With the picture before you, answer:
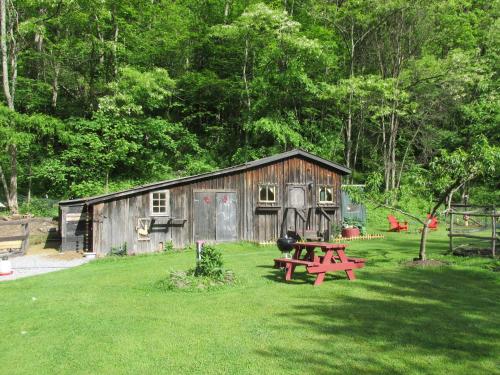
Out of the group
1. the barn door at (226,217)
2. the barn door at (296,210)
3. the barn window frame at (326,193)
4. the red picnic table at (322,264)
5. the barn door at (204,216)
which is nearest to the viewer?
the red picnic table at (322,264)

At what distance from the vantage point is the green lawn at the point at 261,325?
6008 millimetres

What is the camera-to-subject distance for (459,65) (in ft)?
99.3

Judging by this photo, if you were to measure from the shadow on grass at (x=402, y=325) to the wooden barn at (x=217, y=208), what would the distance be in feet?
33.0

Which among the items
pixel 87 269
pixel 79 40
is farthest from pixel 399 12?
pixel 87 269

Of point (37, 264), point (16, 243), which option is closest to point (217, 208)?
point (37, 264)

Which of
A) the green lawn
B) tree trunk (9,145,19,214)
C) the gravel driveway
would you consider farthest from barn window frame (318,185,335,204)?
tree trunk (9,145,19,214)

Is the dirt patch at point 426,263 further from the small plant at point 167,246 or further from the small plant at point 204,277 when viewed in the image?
the small plant at point 167,246

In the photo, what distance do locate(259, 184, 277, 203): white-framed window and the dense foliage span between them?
8.76 meters

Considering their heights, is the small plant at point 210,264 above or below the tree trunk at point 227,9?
below

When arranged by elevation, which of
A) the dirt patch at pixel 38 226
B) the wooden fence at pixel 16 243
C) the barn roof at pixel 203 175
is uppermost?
the barn roof at pixel 203 175

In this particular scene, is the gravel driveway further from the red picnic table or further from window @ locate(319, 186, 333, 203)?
window @ locate(319, 186, 333, 203)

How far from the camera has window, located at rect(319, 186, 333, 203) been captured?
22.2 metres

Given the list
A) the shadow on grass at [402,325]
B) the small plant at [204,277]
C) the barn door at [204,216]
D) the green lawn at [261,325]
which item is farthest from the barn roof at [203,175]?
the shadow on grass at [402,325]

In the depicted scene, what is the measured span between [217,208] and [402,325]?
43.7 feet
